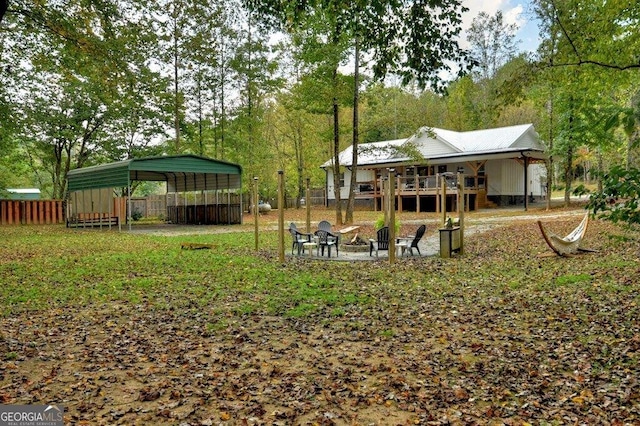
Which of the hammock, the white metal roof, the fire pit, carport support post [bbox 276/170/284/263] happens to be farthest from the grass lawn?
the white metal roof

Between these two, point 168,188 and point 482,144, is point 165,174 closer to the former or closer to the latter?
point 168,188

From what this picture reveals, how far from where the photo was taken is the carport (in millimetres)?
20047

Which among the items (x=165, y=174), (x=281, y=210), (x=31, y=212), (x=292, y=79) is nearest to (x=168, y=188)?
(x=165, y=174)

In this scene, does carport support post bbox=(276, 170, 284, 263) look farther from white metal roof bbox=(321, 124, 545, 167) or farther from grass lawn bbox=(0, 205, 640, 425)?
white metal roof bbox=(321, 124, 545, 167)

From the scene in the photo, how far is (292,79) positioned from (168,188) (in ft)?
42.9

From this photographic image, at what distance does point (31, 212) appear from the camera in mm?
25406

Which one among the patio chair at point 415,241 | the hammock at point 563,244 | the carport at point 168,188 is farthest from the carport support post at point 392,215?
the carport at point 168,188

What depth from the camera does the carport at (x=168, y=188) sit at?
20.0 meters

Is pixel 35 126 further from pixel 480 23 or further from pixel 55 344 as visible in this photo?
pixel 480 23

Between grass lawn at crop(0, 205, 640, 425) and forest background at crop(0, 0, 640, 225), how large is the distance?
71.5 inches

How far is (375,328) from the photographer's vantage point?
5523mm

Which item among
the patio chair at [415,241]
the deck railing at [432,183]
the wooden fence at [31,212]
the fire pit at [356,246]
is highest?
the deck railing at [432,183]

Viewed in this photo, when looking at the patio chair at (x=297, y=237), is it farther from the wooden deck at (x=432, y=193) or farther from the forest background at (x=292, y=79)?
the wooden deck at (x=432, y=193)


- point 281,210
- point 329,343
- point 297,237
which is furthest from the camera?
point 297,237
